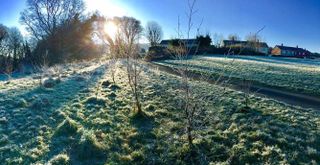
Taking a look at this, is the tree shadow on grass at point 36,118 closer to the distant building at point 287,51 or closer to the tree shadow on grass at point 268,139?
the tree shadow on grass at point 268,139

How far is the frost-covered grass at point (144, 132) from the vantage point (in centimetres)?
927

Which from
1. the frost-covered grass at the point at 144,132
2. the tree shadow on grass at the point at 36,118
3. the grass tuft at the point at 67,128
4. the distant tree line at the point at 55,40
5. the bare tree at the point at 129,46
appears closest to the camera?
the frost-covered grass at the point at 144,132

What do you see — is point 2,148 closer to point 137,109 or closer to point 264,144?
point 137,109

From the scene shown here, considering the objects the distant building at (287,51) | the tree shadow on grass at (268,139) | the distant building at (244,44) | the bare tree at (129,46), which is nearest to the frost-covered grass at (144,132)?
the tree shadow on grass at (268,139)

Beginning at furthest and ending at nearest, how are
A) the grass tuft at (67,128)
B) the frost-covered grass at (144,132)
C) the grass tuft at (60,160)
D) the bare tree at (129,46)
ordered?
1. the bare tree at (129,46)
2. the grass tuft at (67,128)
3. the frost-covered grass at (144,132)
4. the grass tuft at (60,160)

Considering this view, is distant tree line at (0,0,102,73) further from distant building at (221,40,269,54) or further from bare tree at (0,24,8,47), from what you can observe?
distant building at (221,40,269,54)

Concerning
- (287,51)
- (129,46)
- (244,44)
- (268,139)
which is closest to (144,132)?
(129,46)

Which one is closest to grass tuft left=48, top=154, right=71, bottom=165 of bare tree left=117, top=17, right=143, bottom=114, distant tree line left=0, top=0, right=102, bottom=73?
bare tree left=117, top=17, right=143, bottom=114

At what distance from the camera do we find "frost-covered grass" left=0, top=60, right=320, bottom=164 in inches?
365

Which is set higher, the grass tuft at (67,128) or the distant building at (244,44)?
the distant building at (244,44)

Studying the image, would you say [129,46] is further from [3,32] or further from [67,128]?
[3,32]

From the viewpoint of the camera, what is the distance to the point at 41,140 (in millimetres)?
10367

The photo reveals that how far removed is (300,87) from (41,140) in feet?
53.1

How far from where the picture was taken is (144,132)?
38.0 feet
